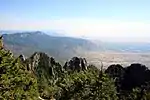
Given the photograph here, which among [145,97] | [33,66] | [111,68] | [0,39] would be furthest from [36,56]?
[0,39]

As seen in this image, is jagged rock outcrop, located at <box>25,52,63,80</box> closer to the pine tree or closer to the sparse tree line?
the sparse tree line

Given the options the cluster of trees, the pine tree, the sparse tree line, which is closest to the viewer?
the pine tree

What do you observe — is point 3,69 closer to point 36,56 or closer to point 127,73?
point 127,73

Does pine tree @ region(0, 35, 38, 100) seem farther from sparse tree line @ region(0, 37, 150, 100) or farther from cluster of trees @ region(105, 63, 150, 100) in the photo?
cluster of trees @ region(105, 63, 150, 100)

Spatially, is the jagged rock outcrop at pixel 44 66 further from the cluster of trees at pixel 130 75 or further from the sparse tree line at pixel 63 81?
the cluster of trees at pixel 130 75

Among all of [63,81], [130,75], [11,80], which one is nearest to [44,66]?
[130,75]

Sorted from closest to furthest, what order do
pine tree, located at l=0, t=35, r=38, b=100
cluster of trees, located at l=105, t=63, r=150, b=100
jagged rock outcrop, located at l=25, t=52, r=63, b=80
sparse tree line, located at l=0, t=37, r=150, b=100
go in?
pine tree, located at l=0, t=35, r=38, b=100 → sparse tree line, located at l=0, t=37, r=150, b=100 → cluster of trees, located at l=105, t=63, r=150, b=100 → jagged rock outcrop, located at l=25, t=52, r=63, b=80

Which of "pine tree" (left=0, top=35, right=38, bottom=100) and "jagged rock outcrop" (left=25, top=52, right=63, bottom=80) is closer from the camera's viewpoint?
"pine tree" (left=0, top=35, right=38, bottom=100)

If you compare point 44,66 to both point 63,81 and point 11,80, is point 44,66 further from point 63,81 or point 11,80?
point 11,80

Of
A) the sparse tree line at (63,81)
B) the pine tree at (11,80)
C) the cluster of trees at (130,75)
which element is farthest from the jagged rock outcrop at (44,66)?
the pine tree at (11,80)

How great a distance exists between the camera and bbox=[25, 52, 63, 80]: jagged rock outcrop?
12925 centimetres

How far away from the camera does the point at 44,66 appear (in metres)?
136

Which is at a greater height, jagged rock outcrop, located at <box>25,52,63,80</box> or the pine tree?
the pine tree

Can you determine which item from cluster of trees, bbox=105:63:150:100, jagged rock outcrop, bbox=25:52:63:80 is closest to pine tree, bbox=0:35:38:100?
cluster of trees, bbox=105:63:150:100
